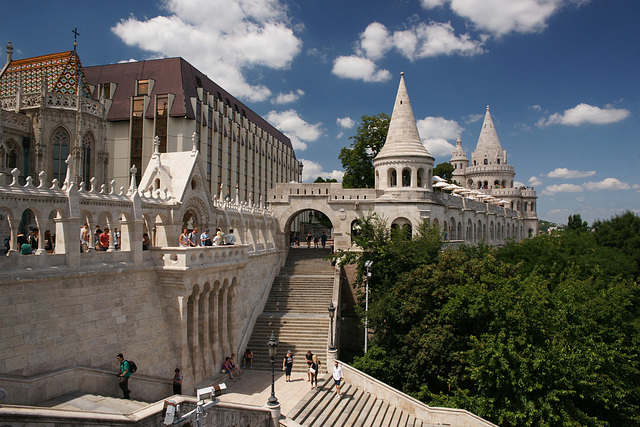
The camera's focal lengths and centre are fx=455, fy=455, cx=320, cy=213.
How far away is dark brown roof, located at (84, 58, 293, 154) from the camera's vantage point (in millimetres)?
35531

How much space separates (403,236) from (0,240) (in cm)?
2146

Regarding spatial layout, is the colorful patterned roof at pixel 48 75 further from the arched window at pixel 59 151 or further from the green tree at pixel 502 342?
the green tree at pixel 502 342

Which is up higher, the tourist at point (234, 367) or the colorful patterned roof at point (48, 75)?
the colorful patterned roof at point (48, 75)

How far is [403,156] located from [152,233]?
20979 millimetres

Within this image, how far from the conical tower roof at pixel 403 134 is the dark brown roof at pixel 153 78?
1560 cm

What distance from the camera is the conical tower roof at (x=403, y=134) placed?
34.7 meters

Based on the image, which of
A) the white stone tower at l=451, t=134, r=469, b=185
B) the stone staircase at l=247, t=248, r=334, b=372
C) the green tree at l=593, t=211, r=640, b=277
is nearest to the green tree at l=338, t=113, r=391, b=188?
the stone staircase at l=247, t=248, r=334, b=372

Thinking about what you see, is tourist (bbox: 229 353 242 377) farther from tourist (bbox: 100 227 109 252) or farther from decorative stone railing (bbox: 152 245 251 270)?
tourist (bbox: 100 227 109 252)

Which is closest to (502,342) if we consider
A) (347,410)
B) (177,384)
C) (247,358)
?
(347,410)

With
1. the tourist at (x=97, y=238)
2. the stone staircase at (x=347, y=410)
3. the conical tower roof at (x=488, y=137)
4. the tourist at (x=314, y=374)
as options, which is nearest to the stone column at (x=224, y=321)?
the tourist at (x=314, y=374)

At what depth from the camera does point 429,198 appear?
34719 mm

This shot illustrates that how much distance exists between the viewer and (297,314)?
90.2ft

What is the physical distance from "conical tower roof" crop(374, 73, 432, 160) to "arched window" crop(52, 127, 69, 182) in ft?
70.0

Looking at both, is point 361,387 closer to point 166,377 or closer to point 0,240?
point 166,377
